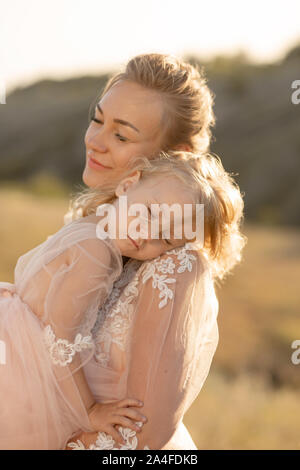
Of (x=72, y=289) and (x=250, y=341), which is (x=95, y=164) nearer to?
(x=72, y=289)

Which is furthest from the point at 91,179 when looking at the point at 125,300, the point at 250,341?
the point at 250,341

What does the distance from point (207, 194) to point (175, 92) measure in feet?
1.75

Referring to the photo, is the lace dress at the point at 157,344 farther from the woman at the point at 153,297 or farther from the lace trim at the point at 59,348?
the lace trim at the point at 59,348

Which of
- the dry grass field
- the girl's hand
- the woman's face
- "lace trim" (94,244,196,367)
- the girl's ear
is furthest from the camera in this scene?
the dry grass field

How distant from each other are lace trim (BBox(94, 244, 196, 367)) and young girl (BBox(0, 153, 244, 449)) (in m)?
0.07

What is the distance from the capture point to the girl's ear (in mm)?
2424

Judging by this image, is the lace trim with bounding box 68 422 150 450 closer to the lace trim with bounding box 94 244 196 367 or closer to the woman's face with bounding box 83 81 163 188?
the lace trim with bounding box 94 244 196 367

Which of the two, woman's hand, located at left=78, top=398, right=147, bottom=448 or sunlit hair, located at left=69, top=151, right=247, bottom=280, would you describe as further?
sunlit hair, located at left=69, top=151, right=247, bottom=280

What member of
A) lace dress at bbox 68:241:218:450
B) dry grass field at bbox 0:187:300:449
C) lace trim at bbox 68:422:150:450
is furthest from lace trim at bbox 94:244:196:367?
dry grass field at bbox 0:187:300:449

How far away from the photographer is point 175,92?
265 centimetres

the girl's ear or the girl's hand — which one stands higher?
the girl's ear

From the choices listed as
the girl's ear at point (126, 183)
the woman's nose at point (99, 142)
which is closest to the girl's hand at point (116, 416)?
the girl's ear at point (126, 183)

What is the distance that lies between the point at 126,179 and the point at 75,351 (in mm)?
668

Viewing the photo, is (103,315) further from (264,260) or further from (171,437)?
(264,260)
